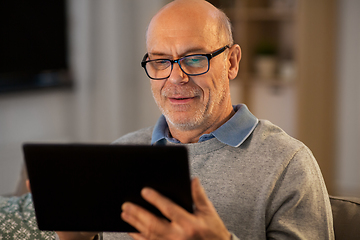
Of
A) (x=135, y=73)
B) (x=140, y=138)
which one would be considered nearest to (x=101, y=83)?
(x=135, y=73)

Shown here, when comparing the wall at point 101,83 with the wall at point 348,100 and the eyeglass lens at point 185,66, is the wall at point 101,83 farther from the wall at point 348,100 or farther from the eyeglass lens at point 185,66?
the eyeglass lens at point 185,66

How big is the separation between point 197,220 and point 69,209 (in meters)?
0.27

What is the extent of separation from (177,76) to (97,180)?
1.47 feet

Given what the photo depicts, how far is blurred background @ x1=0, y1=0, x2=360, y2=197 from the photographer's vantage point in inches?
115

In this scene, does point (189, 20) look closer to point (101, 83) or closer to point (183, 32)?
point (183, 32)

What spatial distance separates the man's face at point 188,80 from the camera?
118 centimetres

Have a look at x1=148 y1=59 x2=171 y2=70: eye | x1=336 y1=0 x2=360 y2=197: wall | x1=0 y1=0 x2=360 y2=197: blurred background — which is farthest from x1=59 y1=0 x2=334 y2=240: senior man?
x1=336 y1=0 x2=360 y2=197: wall

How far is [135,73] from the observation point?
3645 millimetres

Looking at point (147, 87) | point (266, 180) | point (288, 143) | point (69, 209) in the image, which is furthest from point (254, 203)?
point (147, 87)

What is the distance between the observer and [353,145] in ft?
10.6

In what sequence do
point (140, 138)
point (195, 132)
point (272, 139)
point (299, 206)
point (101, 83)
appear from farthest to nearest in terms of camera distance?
1. point (101, 83)
2. point (140, 138)
3. point (195, 132)
4. point (272, 139)
5. point (299, 206)

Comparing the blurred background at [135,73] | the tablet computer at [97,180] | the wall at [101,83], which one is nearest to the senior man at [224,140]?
the tablet computer at [97,180]

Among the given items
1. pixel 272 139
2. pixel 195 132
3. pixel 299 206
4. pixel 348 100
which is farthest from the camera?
pixel 348 100

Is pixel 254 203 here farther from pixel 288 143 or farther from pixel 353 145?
pixel 353 145
